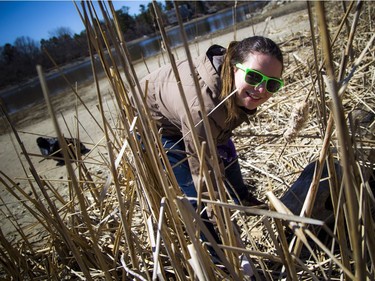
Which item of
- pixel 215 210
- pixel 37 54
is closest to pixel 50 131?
pixel 215 210

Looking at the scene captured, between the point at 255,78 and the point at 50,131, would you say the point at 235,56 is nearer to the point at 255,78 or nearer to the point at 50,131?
the point at 255,78

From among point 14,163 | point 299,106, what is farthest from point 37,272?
point 14,163

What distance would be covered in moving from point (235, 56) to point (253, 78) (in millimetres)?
125

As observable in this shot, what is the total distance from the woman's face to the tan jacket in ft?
0.28

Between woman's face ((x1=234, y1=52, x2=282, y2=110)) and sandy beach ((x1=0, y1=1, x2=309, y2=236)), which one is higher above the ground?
woman's face ((x1=234, y1=52, x2=282, y2=110))

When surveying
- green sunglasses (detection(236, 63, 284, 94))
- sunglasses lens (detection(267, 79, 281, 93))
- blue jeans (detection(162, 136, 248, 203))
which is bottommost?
blue jeans (detection(162, 136, 248, 203))

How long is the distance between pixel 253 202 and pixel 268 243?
358 millimetres

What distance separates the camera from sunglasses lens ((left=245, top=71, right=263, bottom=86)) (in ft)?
3.31

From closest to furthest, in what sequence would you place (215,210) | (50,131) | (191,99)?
(215,210)
(191,99)
(50,131)

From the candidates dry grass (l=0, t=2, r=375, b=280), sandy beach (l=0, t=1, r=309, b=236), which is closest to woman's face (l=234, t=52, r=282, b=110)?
dry grass (l=0, t=2, r=375, b=280)

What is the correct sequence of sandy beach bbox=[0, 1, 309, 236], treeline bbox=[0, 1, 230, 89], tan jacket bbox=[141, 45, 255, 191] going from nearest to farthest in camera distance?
tan jacket bbox=[141, 45, 255, 191], sandy beach bbox=[0, 1, 309, 236], treeline bbox=[0, 1, 230, 89]

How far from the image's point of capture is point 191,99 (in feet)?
3.20

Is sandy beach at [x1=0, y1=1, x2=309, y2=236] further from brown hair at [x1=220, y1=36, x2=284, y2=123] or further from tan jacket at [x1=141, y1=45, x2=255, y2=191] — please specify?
brown hair at [x1=220, y1=36, x2=284, y2=123]

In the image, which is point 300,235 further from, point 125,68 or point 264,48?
point 264,48
